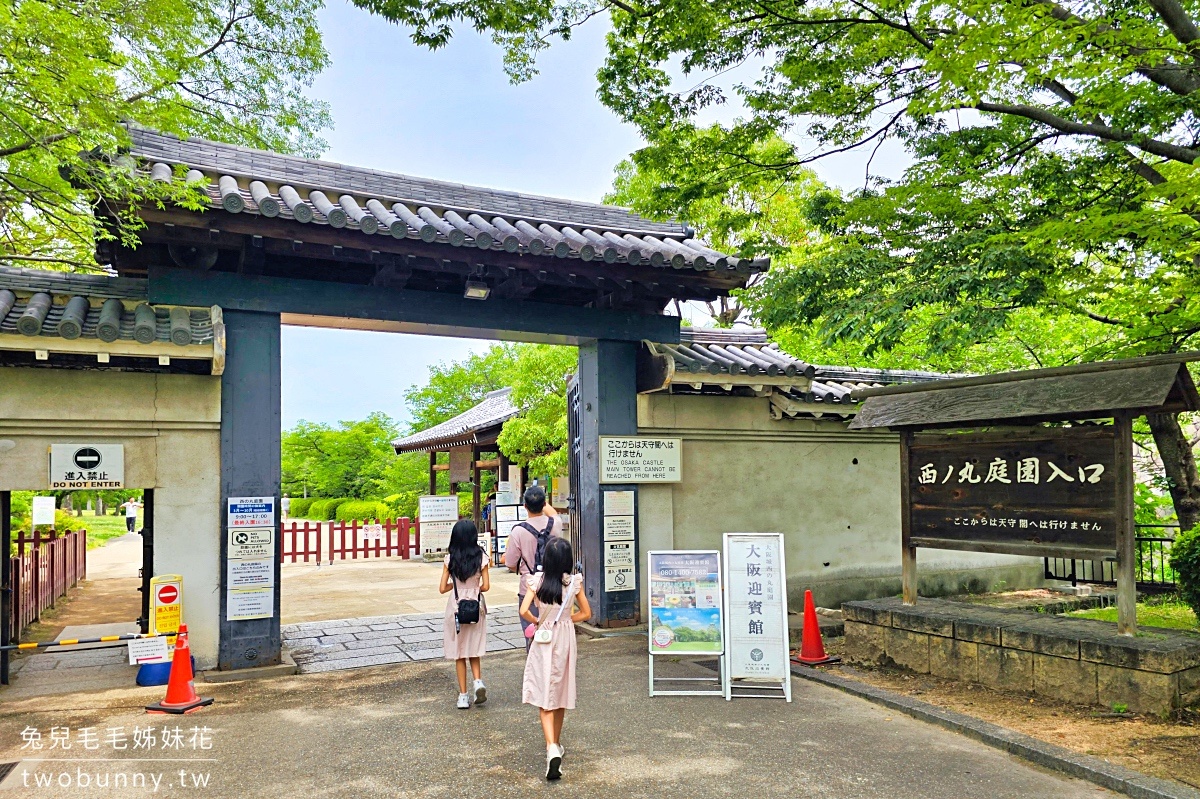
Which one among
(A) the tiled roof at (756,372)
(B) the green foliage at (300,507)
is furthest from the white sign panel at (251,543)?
(B) the green foliage at (300,507)

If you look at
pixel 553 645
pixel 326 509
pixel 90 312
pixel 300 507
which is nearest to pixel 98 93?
pixel 90 312

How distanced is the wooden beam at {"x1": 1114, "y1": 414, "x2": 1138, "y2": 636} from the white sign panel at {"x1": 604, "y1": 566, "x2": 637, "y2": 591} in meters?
5.26

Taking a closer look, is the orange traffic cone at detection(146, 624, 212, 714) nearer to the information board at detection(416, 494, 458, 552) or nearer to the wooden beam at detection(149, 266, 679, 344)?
the wooden beam at detection(149, 266, 679, 344)

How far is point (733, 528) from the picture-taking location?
34.6ft

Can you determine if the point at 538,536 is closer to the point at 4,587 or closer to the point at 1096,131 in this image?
the point at 4,587

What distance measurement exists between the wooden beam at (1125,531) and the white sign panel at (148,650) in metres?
8.32

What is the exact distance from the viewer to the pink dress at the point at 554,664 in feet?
16.4

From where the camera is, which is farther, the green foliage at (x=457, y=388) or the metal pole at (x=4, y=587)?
the green foliage at (x=457, y=388)

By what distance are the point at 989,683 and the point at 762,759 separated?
2.75 m

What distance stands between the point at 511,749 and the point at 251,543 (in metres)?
3.84

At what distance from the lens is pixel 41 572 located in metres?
11.6

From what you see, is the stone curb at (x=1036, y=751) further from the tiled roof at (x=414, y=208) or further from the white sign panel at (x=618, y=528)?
the tiled roof at (x=414, y=208)

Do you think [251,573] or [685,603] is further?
[251,573]

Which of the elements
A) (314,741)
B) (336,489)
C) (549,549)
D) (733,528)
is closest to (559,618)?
(549,549)
